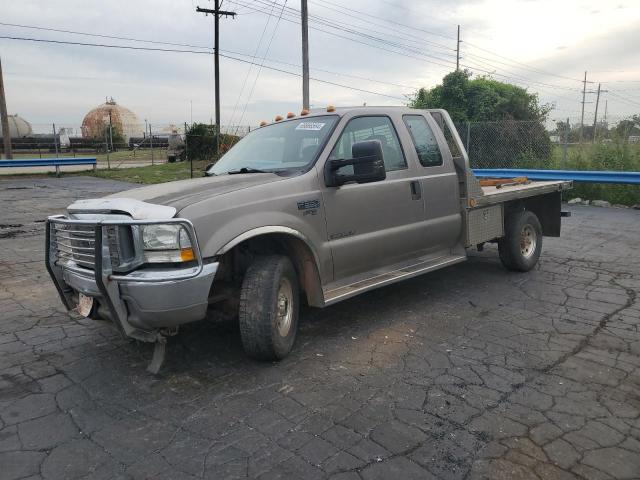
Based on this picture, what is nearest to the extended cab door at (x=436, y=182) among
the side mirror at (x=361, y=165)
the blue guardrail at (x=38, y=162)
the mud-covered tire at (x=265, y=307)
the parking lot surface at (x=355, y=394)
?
the parking lot surface at (x=355, y=394)

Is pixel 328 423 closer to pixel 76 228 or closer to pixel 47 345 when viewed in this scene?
pixel 76 228

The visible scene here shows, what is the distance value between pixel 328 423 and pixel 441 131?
11.9ft

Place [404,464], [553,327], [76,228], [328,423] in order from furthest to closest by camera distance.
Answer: [553,327] < [76,228] < [328,423] < [404,464]

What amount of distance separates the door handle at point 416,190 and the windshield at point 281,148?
1.01m

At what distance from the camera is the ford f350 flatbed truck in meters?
3.44

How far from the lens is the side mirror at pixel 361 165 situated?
413 cm

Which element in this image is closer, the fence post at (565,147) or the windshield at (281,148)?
the windshield at (281,148)

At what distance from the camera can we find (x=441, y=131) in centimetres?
575

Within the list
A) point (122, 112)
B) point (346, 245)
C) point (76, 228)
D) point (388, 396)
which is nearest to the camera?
point (388, 396)

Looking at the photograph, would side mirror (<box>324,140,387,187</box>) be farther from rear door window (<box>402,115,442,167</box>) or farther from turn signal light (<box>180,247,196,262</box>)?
turn signal light (<box>180,247,196,262</box>)

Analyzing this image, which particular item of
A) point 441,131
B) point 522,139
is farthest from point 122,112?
point 441,131

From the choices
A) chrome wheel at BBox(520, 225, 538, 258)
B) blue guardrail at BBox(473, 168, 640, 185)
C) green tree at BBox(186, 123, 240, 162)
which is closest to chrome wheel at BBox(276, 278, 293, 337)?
chrome wheel at BBox(520, 225, 538, 258)

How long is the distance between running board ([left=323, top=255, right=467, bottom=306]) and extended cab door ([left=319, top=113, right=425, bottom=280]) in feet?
0.33

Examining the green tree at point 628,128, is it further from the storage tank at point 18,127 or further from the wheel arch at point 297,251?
the storage tank at point 18,127
